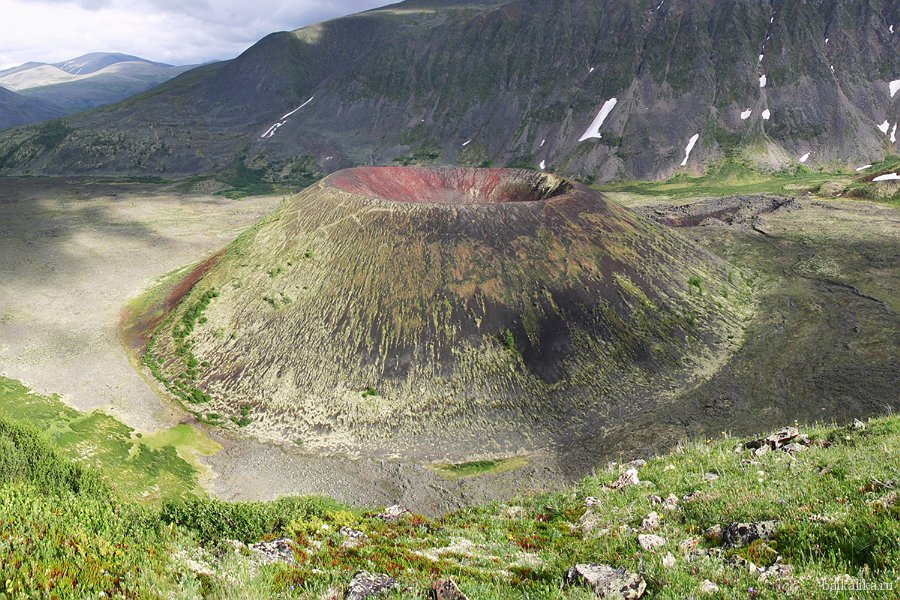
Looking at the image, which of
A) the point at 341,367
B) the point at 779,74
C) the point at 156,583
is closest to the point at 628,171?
the point at 779,74

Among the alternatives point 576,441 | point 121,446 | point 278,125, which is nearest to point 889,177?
point 576,441

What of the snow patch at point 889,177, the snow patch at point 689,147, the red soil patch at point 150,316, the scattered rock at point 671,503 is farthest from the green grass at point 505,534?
the snow patch at point 689,147

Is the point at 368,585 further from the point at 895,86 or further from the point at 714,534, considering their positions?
the point at 895,86

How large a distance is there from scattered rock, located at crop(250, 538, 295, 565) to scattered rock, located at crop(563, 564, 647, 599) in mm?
6648

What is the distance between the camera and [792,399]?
32188mm

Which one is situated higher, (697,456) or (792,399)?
(697,456)

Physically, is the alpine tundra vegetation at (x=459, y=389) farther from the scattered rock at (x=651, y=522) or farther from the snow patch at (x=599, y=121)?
the snow patch at (x=599, y=121)

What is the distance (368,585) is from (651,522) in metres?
7.87

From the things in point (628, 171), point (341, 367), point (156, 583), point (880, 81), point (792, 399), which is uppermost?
point (880, 81)

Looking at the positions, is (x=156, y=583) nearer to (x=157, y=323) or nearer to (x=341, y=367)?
(x=341, y=367)

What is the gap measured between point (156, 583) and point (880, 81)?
143m

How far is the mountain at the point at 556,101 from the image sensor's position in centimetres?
10775

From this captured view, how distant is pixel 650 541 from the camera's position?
12.8 metres

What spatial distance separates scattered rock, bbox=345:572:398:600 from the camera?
1029 centimetres
